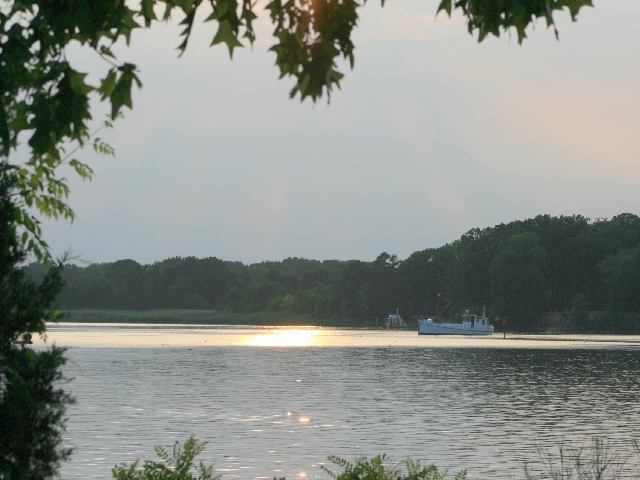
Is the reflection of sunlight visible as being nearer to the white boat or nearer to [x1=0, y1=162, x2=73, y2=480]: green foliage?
the white boat

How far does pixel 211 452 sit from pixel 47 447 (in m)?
18.6

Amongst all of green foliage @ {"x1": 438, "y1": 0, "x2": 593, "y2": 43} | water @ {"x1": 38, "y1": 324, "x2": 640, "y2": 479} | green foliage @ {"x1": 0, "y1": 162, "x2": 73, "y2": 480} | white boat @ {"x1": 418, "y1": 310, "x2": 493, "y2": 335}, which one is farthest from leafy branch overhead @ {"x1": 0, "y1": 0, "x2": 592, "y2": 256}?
white boat @ {"x1": 418, "y1": 310, "x2": 493, "y2": 335}

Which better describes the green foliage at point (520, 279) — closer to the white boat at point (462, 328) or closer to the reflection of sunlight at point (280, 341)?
the white boat at point (462, 328)

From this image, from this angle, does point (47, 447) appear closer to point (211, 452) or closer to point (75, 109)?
point (75, 109)

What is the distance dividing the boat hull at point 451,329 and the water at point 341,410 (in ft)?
261

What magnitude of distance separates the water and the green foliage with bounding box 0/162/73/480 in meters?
7.50

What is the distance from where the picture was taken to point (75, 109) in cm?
648

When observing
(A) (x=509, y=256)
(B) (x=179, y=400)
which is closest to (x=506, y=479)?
(B) (x=179, y=400)

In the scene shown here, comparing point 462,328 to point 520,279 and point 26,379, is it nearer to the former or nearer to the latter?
point 520,279

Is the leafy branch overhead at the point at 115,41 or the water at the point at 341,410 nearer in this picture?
the leafy branch overhead at the point at 115,41

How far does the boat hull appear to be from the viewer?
166 m

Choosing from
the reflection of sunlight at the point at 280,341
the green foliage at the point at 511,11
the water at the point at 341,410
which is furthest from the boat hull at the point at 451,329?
the green foliage at the point at 511,11

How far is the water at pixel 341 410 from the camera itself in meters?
29.3

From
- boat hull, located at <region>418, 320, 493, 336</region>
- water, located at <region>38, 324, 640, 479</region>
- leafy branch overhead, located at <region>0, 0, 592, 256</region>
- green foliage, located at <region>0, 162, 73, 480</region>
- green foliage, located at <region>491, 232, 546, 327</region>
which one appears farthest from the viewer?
green foliage, located at <region>491, 232, 546, 327</region>
